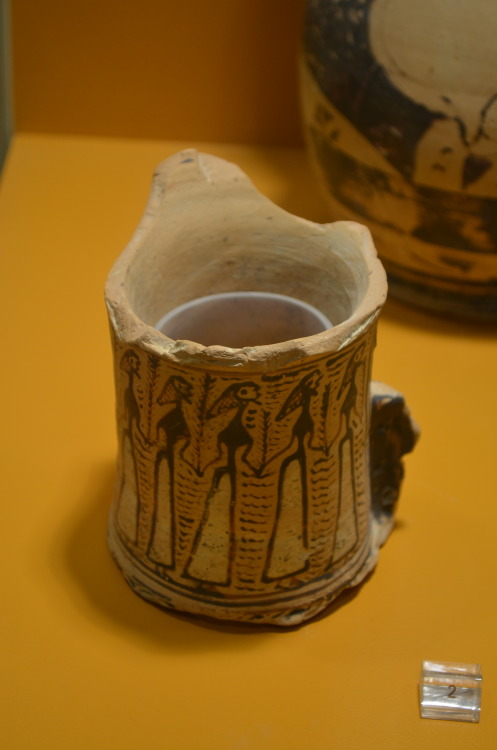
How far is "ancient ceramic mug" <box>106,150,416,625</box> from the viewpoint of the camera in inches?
37.1

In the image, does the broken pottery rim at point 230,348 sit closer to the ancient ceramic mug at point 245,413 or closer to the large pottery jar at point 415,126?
the ancient ceramic mug at point 245,413

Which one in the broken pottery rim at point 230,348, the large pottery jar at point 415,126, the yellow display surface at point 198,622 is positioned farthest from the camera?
the large pottery jar at point 415,126

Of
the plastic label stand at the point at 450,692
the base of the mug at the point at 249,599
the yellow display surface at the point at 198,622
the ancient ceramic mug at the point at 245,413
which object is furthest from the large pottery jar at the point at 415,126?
the plastic label stand at the point at 450,692

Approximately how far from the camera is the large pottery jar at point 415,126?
1.37m

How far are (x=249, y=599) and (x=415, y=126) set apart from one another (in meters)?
0.69

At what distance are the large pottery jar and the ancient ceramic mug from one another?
0.33 m

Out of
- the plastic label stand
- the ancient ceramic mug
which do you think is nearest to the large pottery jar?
the ancient ceramic mug

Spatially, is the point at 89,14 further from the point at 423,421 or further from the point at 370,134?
the point at 423,421

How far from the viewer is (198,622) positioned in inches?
44.1

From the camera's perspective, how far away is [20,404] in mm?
1414

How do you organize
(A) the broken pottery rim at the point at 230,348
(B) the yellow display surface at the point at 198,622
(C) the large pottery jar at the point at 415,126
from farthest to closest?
(C) the large pottery jar at the point at 415,126 → (B) the yellow display surface at the point at 198,622 → (A) the broken pottery rim at the point at 230,348

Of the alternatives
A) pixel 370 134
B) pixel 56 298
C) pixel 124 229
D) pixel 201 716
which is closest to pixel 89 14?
pixel 124 229

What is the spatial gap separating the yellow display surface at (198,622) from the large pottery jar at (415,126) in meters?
0.15

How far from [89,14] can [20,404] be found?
0.82 m
